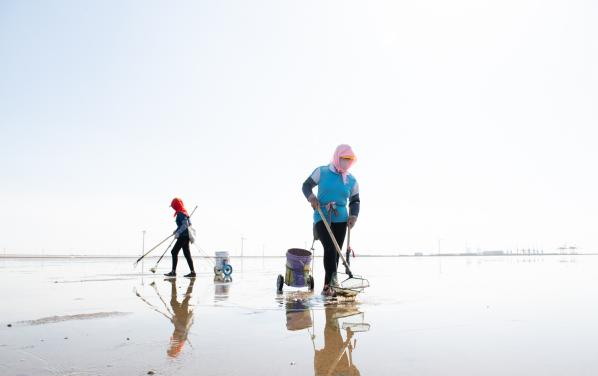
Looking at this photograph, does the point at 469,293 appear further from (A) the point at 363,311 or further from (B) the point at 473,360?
(B) the point at 473,360

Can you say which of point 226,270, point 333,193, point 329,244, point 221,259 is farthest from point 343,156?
point 221,259

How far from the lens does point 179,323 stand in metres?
4.05

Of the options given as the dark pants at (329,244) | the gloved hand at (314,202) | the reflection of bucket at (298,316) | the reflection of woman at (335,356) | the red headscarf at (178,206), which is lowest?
the reflection of bucket at (298,316)

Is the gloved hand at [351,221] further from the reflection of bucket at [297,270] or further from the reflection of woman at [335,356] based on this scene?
the reflection of woman at [335,356]

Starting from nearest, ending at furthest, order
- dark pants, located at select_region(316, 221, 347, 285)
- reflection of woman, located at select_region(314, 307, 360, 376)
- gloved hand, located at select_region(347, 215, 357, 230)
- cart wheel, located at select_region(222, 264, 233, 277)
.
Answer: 1. reflection of woman, located at select_region(314, 307, 360, 376)
2. dark pants, located at select_region(316, 221, 347, 285)
3. gloved hand, located at select_region(347, 215, 357, 230)
4. cart wheel, located at select_region(222, 264, 233, 277)

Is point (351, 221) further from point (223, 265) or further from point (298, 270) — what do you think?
point (223, 265)

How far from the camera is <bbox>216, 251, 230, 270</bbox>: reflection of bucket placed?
10422 mm

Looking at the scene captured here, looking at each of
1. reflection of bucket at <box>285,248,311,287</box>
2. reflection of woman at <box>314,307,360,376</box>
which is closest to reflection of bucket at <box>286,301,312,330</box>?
reflection of woman at <box>314,307,360,376</box>

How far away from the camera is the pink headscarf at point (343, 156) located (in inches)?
257

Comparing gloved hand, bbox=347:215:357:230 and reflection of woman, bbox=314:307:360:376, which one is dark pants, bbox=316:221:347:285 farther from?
reflection of woman, bbox=314:307:360:376

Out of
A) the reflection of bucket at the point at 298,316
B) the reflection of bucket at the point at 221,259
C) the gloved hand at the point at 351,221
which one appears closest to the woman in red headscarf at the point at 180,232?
the reflection of bucket at the point at 221,259

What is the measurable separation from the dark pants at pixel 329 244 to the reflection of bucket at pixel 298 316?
0.93m

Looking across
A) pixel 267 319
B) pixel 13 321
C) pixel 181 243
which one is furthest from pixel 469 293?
pixel 181 243

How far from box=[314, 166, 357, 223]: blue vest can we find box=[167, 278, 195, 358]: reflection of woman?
8.38 ft
